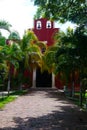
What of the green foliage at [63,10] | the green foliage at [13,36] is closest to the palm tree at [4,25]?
the green foliage at [13,36]

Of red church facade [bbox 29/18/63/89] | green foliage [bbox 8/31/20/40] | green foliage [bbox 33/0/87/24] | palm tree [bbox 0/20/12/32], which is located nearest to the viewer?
green foliage [bbox 33/0/87/24]

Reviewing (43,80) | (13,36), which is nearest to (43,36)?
(43,80)

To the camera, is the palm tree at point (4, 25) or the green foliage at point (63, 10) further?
the palm tree at point (4, 25)

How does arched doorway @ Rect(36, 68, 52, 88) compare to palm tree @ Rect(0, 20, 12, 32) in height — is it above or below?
below

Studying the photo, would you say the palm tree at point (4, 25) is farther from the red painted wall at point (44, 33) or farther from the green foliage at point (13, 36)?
the red painted wall at point (44, 33)

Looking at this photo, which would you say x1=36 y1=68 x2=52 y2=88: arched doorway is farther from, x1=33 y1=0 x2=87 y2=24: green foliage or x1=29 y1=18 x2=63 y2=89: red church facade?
x1=33 y1=0 x2=87 y2=24: green foliage

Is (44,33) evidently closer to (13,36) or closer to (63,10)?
(13,36)

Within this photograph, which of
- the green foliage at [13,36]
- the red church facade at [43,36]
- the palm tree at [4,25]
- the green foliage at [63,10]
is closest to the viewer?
the green foliage at [63,10]

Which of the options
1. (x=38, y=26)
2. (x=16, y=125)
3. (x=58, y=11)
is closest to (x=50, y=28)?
(x=38, y=26)

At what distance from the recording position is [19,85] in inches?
1398

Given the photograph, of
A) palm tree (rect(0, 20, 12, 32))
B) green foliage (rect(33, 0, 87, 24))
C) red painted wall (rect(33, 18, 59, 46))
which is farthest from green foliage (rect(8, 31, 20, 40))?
red painted wall (rect(33, 18, 59, 46))

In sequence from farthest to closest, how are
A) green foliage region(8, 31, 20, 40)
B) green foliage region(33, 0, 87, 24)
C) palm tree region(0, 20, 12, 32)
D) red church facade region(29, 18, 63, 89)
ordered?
red church facade region(29, 18, 63, 89)
green foliage region(8, 31, 20, 40)
palm tree region(0, 20, 12, 32)
green foliage region(33, 0, 87, 24)

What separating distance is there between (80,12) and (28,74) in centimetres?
2589

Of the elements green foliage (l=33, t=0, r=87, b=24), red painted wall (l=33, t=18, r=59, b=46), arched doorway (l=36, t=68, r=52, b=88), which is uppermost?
red painted wall (l=33, t=18, r=59, b=46)
